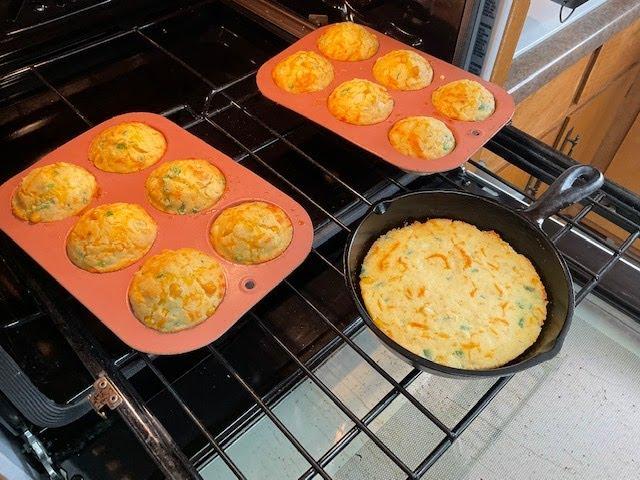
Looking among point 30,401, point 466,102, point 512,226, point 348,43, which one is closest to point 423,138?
point 466,102

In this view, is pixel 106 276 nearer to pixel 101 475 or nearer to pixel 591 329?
pixel 101 475

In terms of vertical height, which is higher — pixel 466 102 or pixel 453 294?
pixel 466 102

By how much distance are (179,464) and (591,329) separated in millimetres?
926

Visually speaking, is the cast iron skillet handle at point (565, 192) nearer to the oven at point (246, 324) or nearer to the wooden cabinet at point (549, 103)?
the oven at point (246, 324)

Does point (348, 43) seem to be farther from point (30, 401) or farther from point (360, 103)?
point (30, 401)

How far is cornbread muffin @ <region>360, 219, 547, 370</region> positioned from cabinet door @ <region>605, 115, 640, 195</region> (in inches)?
64.9

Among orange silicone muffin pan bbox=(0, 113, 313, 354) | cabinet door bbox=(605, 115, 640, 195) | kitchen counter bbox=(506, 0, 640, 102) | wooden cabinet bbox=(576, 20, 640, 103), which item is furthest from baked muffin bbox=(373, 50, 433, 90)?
cabinet door bbox=(605, 115, 640, 195)

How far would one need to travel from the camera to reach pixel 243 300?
995mm

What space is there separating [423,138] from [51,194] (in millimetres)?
812

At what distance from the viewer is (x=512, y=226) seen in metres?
1.13

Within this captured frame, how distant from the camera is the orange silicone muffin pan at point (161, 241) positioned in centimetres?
96

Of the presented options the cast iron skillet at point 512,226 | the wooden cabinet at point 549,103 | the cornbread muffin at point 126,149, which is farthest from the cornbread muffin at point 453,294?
the wooden cabinet at point 549,103

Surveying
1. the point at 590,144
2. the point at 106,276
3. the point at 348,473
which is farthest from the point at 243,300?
the point at 590,144

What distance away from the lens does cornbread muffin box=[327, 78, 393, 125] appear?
1.31 metres
